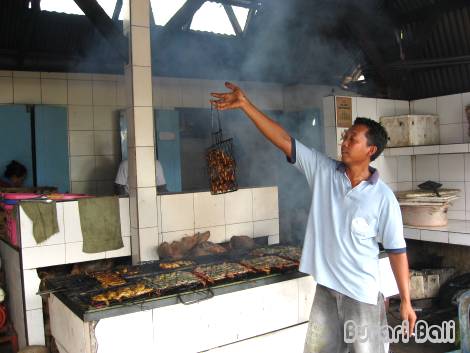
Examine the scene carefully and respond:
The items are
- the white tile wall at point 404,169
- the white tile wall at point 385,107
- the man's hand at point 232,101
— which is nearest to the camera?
the man's hand at point 232,101

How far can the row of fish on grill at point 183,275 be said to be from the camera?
3074 mm

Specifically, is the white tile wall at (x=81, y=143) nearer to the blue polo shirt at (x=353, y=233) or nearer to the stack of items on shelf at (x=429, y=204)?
the stack of items on shelf at (x=429, y=204)

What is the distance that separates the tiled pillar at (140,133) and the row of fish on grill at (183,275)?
0.60 m

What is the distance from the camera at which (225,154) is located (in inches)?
142

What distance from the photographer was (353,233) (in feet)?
9.03

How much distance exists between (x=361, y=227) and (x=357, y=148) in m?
0.51

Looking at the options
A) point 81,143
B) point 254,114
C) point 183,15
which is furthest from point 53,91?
point 254,114

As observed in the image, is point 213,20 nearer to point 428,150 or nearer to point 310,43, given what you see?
point 310,43

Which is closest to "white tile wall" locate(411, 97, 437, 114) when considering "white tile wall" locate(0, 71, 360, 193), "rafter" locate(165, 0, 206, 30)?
"white tile wall" locate(0, 71, 360, 193)

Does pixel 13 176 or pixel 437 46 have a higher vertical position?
pixel 437 46

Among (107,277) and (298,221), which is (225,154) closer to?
(107,277)

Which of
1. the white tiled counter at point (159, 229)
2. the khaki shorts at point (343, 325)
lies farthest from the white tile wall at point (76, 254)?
the khaki shorts at point (343, 325)

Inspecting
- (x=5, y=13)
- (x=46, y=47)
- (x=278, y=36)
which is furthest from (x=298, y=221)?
(x=5, y=13)

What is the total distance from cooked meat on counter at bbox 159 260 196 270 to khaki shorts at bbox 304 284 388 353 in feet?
4.31
